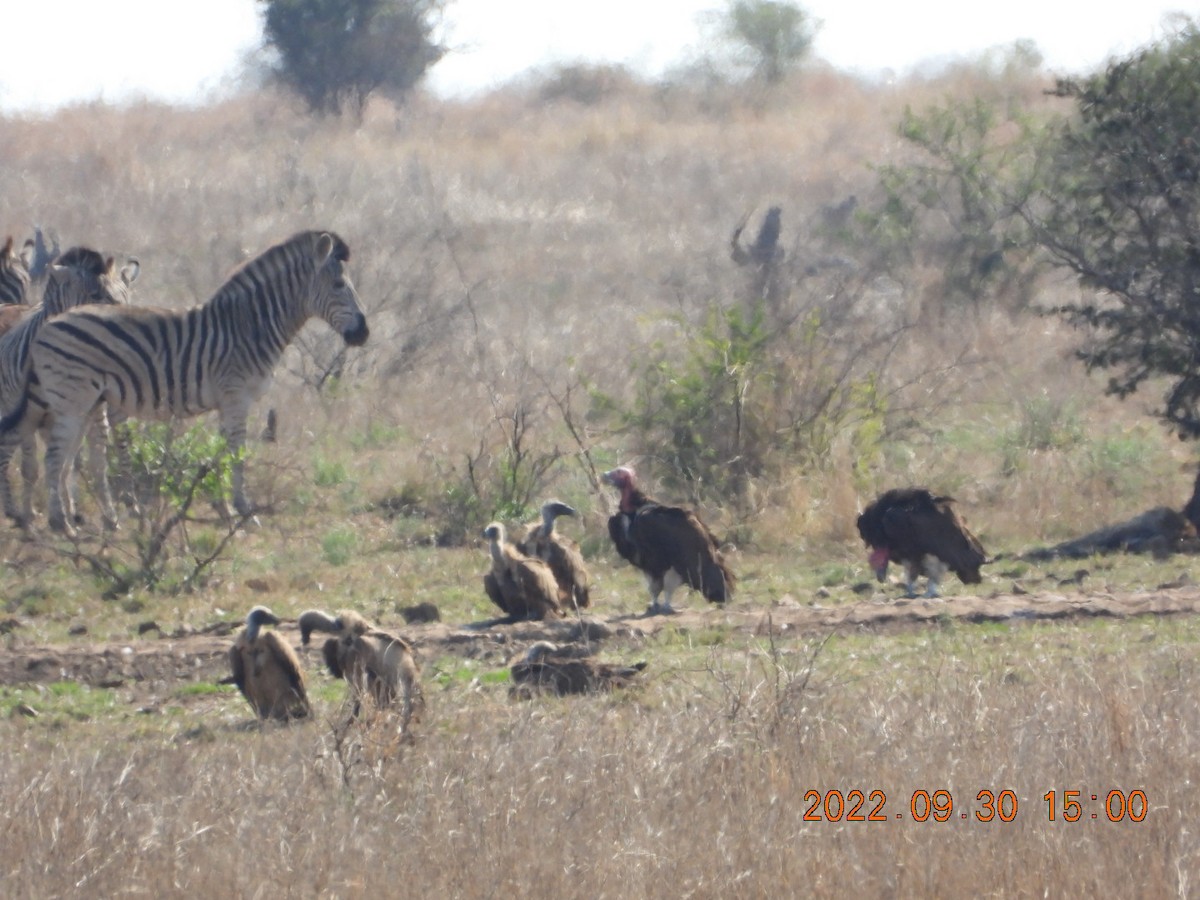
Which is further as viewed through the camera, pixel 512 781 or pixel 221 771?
pixel 221 771

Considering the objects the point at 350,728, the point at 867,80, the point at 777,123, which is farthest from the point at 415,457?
the point at 867,80

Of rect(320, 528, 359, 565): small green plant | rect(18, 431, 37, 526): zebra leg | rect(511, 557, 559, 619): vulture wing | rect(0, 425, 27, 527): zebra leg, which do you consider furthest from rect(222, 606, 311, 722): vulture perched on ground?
rect(18, 431, 37, 526): zebra leg

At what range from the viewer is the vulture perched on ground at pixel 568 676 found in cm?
770

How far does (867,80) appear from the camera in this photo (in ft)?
172

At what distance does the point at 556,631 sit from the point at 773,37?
43.5 m

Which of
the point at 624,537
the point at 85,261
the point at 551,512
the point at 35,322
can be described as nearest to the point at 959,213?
the point at 85,261

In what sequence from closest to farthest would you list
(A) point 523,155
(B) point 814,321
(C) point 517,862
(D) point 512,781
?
(C) point 517,862, (D) point 512,781, (B) point 814,321, (A) point 523,155

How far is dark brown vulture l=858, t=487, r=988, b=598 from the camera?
10266mm

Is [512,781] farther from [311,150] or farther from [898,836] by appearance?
[311,150]

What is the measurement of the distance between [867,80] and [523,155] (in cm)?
1930

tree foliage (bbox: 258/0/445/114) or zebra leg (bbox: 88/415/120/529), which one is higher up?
tree foliage (bbox: 258/0/445/114)

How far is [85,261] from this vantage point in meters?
15.1

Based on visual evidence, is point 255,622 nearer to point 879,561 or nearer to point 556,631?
point 556,631
